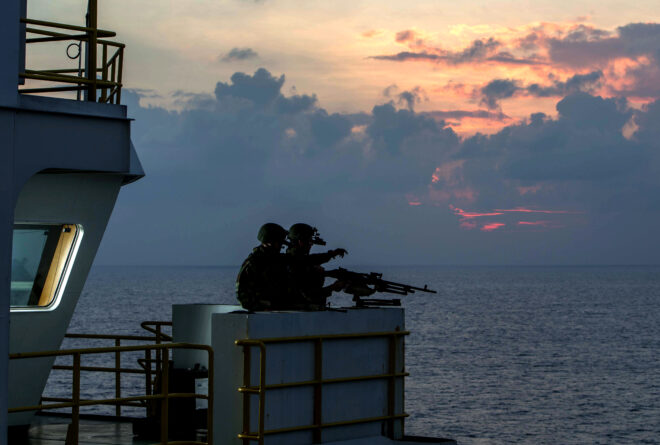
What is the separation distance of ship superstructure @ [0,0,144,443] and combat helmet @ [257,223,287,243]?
5.83 feet

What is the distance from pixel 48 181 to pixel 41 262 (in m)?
1.25

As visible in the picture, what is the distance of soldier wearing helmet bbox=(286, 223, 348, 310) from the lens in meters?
13.0

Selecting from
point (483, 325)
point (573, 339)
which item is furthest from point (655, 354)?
point (483, 325)

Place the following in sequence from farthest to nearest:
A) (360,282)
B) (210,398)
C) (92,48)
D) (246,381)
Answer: (360,282)
(246,381)
(92,48)
(210,398)

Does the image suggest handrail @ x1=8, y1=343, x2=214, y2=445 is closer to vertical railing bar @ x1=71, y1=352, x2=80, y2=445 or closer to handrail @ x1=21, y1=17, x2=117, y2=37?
vertical railing bar @ x1=71, y1=352, x2=80, y2=445

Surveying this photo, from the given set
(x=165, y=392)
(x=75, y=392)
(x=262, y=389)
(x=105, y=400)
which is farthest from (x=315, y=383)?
(x=75, y=392)

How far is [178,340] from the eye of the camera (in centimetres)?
1438

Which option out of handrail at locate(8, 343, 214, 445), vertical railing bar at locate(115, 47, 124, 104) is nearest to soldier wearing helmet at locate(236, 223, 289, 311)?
handrail at locate(8, 343, 214, 445)

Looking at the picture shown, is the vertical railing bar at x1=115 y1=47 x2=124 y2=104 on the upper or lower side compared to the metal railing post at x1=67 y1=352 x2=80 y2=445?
upper

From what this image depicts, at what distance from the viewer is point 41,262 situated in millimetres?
13102

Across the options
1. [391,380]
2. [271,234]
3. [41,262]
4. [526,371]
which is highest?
[271,234]

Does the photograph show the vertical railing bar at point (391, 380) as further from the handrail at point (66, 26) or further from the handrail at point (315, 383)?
the handrail at point (66, 26)

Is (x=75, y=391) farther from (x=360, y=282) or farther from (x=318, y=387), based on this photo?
(x=360, y=282)

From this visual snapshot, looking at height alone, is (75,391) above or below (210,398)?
above
